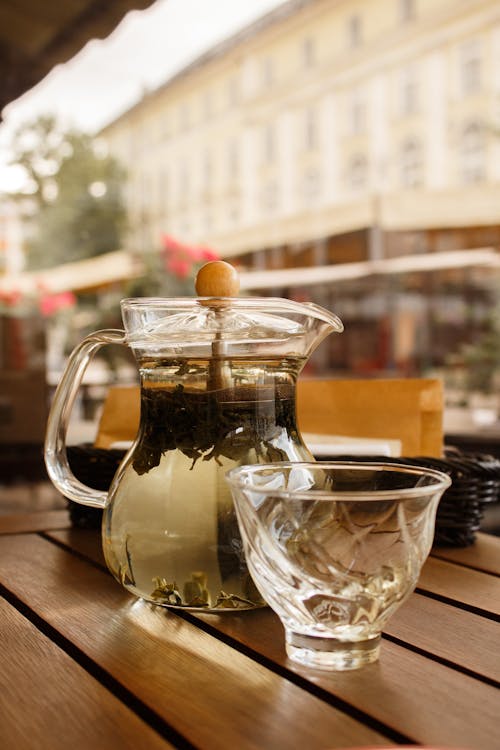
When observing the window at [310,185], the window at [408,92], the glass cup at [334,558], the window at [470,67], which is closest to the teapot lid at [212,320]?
the glass cup at [334,558]

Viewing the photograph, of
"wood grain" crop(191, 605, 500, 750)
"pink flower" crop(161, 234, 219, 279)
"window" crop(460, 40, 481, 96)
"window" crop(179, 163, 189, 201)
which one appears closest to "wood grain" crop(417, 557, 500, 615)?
"wood grain" crop(191, 605, 500, 750)

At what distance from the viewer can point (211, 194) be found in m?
7.54

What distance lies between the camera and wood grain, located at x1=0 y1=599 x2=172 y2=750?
0.36 m

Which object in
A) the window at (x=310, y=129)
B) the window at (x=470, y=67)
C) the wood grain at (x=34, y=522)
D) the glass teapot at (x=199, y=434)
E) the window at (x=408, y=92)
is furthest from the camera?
the window at (x=310, y=129)

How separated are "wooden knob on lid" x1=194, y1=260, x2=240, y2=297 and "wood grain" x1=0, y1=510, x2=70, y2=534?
0.38m

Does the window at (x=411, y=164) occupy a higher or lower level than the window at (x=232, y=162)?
lower

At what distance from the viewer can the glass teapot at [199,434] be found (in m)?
0.53

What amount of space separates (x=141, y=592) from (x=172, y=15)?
683cm

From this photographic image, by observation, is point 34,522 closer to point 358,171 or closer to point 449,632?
point 449,632

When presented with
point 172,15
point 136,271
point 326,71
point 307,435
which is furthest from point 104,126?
point 307,435

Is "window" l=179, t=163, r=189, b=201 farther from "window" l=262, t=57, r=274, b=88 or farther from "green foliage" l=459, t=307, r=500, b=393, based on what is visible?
"green foliage" l=459, t=307, r=500, b=393

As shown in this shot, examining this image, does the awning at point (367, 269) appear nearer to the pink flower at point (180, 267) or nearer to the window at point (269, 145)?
the pink flower at point (180, 267)

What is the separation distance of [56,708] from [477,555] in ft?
1.45

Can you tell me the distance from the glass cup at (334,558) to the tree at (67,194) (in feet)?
17.8
